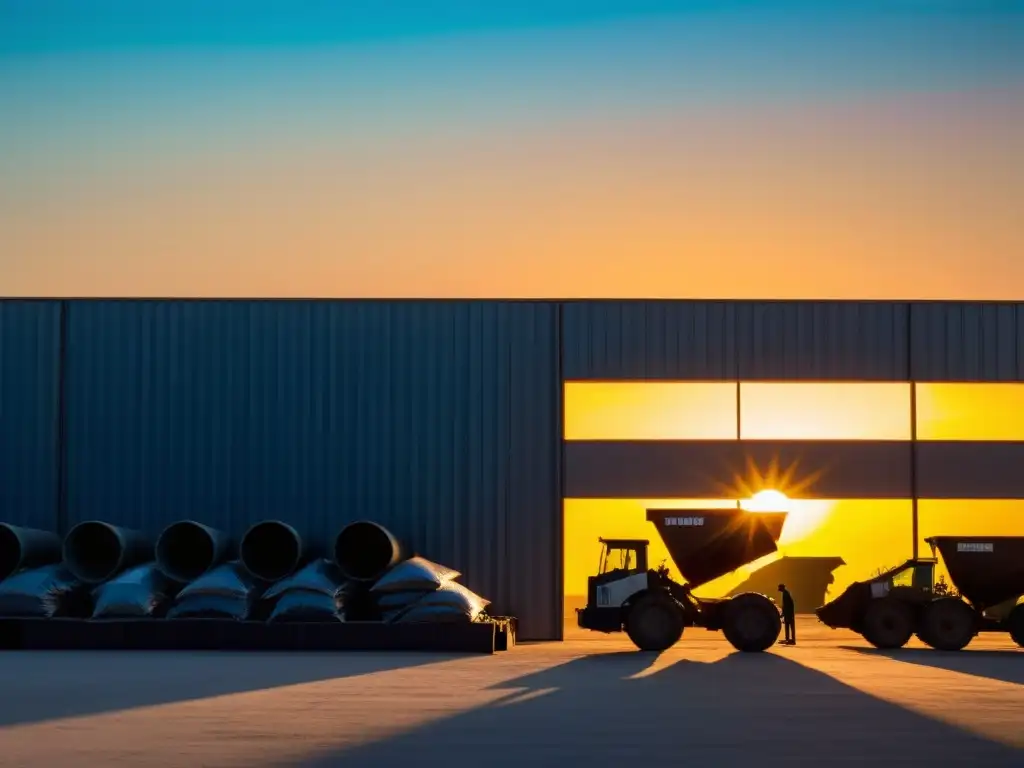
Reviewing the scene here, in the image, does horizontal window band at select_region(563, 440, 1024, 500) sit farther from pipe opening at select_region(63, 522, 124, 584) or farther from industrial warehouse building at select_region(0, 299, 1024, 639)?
pipe opening at select_region(63, 522, 124, 584)

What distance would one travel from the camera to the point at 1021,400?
1233 inches

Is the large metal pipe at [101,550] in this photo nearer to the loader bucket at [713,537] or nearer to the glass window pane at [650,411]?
the glass window pane at [650,411]

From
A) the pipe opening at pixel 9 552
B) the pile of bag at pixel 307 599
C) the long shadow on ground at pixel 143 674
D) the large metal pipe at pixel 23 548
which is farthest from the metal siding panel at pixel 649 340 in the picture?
the pipe opening at pixel 9 552

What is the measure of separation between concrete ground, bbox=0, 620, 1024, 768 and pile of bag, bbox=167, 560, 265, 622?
254 cm

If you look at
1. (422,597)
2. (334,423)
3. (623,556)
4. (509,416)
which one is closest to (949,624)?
(623,556)

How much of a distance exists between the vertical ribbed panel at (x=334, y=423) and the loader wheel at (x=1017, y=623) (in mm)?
8016

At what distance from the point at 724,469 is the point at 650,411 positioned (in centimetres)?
174

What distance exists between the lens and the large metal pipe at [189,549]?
28578 mm

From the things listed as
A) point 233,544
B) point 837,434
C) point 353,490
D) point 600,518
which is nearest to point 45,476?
point 233,544

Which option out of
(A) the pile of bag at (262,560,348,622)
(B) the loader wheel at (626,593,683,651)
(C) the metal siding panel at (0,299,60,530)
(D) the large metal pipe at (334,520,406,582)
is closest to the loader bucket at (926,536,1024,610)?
(B) the loader wheel at (626,593,683,651)

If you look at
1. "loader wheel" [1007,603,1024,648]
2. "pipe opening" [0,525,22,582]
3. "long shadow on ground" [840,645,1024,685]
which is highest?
"pipe opening" [0,525,22,582]

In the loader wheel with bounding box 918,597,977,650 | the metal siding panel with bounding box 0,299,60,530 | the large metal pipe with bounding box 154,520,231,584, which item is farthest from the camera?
the metal siding panel with bounding box 0,299,60,530

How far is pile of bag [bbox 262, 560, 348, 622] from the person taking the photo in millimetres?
26906

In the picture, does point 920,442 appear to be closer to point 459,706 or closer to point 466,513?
point 466,513
